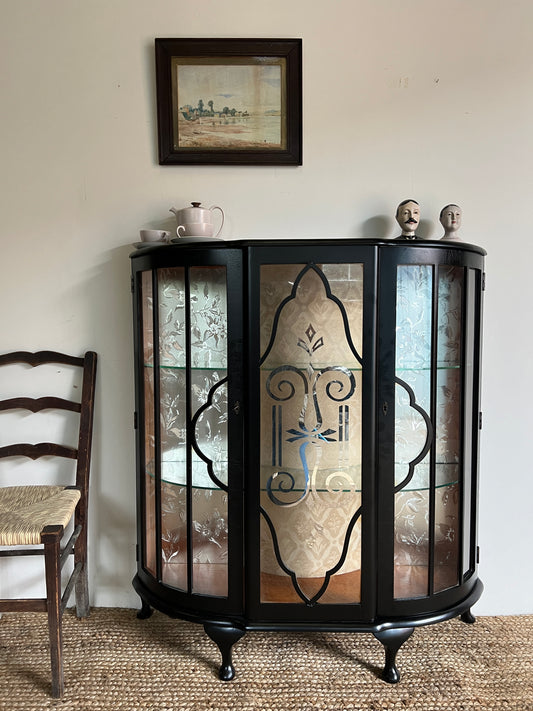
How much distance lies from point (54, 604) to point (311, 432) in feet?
2.83

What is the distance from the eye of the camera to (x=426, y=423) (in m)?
1.43

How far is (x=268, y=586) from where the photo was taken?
1.43 metres

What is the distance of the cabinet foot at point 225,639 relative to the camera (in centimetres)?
142

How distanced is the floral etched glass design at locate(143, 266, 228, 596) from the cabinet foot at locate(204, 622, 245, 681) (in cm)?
9

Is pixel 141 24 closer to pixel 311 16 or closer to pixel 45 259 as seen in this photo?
→ pixel 311 16

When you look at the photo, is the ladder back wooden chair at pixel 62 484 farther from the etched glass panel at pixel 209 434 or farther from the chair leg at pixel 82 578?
the etched glass panel at pixel 209 434

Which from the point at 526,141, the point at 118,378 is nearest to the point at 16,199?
the point at 118,378

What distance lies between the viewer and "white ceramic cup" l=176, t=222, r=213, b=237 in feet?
5.11

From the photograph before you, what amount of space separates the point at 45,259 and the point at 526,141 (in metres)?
1.70

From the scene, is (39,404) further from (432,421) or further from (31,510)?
(432,421)

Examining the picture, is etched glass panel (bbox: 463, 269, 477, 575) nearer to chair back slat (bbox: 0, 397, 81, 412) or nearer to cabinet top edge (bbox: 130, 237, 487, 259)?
cabinet top edge (bbox: 130, 237, 487, 259)

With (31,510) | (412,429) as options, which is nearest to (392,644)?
(412,429)

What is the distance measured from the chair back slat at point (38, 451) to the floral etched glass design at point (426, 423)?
43.0 inches

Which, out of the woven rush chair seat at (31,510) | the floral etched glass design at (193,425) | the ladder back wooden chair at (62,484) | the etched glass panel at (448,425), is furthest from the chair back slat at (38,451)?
the etched glass panel at (448,425)
